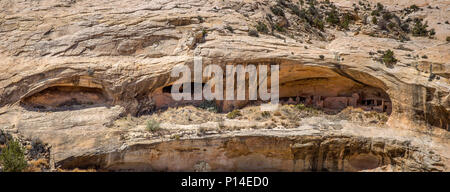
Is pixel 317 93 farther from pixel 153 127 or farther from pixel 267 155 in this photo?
pixel 153 127

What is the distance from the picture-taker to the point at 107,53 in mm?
15266

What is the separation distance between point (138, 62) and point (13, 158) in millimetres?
6693

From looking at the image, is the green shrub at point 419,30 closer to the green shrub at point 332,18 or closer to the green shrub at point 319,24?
the green shrub at point 332,18

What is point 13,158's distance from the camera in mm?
10398

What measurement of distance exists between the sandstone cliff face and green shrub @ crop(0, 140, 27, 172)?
3.83 feet

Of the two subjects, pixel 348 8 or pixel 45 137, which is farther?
pixel 348 8

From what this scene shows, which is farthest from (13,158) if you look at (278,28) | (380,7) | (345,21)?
(380,7)

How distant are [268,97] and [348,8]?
11.7m

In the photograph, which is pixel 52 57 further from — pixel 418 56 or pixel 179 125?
pixel 418 56

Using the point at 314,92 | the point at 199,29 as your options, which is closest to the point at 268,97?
the point at 314,92

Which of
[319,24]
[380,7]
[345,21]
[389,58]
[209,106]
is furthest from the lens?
[380,7]

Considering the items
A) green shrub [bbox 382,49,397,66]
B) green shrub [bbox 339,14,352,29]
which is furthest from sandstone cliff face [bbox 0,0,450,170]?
green shrub [bbox 339,14,352,29]

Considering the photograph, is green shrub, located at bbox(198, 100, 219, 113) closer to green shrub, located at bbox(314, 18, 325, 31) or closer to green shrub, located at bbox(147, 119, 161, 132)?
green shrub, located at bbox(147, 119, 161, 132)

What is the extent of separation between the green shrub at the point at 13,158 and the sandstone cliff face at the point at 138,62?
117 centimetres
